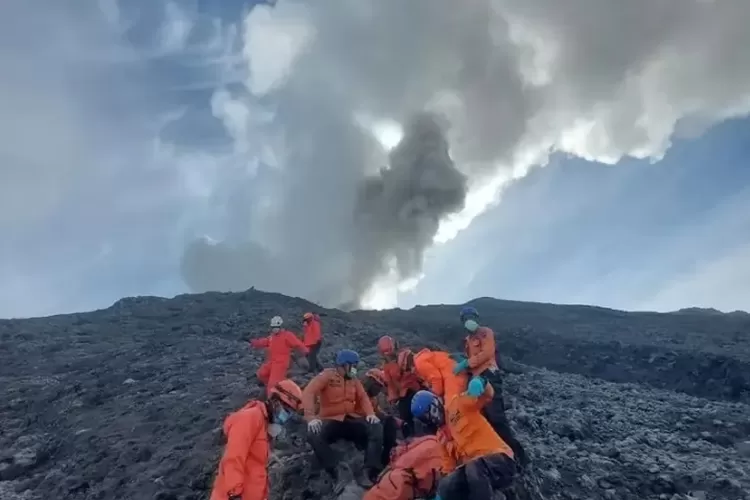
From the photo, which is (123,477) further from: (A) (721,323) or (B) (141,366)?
(A) (721,323)

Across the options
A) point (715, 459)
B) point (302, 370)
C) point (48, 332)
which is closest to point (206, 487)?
point (302, 370)

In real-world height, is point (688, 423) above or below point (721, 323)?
below

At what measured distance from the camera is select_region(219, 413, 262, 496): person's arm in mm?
6551

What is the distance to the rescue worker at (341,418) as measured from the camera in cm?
892

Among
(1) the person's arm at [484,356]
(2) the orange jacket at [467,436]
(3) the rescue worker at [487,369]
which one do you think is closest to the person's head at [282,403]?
(2) the orange jacket at [467,436]

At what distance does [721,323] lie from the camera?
106 ft

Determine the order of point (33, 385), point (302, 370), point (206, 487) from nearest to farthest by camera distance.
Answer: point (206, 487) < point (302, 370) < point (33, 385)

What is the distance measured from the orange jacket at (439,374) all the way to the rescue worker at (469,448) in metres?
2.14

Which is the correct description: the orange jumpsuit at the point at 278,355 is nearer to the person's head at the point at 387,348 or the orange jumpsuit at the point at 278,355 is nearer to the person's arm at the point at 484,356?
the person's head at the point at 387,348

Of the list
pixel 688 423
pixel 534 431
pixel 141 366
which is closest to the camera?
pixel 534 431

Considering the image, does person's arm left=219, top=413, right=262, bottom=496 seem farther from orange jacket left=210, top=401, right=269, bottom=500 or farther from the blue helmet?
the blue helmet

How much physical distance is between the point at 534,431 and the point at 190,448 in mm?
6731

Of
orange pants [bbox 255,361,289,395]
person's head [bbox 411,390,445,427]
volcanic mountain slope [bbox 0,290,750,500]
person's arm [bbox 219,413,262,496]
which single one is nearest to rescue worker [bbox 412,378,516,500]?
person's head [bbox 411,390,445,427]

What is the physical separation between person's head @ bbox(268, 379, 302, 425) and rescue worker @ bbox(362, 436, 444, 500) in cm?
128
